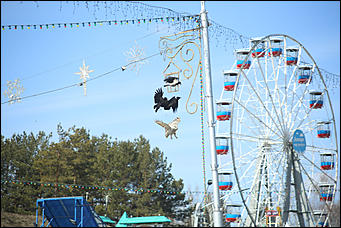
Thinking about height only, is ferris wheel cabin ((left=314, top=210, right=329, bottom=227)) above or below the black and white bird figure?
below

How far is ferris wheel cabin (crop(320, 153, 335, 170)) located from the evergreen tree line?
55.2 feet

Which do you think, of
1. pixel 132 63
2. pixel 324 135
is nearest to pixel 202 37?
pixel 132 63

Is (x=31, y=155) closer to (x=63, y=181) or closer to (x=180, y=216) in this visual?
(x=63, y=181)

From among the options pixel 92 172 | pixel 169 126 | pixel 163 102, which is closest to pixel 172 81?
pixel 163 102

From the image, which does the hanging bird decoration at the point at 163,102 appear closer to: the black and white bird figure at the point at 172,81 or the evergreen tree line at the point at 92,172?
the black and white bird figure at the point at 172,81

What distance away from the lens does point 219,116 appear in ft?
63.8

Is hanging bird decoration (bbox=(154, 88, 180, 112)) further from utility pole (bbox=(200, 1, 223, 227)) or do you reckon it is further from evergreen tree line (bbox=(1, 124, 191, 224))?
evergreen tree line (bbox=(1, 124, 191, 224))

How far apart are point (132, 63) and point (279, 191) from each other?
7643 millimetres

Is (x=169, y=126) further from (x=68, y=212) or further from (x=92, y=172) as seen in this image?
(x=92, y=172)

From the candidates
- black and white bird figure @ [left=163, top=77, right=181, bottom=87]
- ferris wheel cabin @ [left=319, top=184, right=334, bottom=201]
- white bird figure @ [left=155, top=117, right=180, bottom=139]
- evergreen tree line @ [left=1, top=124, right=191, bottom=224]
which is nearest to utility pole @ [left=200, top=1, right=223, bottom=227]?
black and white bird figure @ [left=163, top=77, right=181, bottom=87]

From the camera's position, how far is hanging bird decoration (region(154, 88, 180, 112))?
13.5 meters

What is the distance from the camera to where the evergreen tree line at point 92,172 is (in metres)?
32.1

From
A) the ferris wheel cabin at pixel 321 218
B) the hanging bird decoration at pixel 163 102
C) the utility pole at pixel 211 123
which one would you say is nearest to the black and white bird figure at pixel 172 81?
the hanging bird decoration at pixel 163 102

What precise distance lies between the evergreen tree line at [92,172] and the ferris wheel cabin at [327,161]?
662 inches
